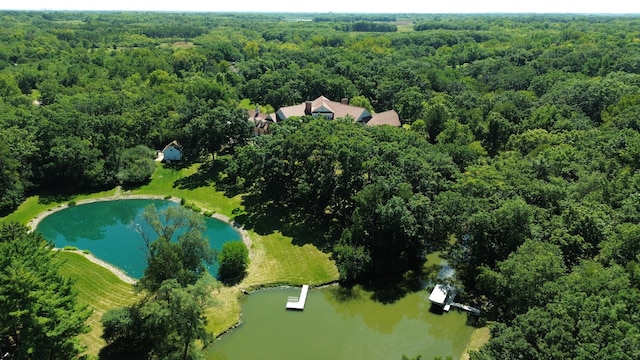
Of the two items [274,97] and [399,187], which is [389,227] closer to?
[399,187]

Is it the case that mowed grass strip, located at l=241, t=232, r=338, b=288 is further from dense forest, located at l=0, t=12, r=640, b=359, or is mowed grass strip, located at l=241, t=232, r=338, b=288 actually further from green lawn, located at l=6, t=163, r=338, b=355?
dense forest, located at l=0, t=12, r=640, b=359

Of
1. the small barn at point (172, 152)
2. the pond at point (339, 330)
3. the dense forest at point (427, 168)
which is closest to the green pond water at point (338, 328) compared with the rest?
the pond at point (339, 330)

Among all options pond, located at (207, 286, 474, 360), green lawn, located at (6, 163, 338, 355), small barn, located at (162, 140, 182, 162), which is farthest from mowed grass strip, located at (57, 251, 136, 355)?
small barn, located at (162, 140, 182, 162)

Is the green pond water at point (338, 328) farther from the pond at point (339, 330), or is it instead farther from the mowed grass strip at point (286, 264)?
the mowed grass strip at point (286, 264)

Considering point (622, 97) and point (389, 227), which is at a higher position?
point (622, 97)

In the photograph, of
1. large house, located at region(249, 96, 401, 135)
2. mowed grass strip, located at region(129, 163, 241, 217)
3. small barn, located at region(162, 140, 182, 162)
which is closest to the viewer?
mowed grass strip, located at region(129, 163, 241, 217)

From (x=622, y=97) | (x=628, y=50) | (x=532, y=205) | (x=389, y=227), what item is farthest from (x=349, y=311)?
(x=628, y=50)
